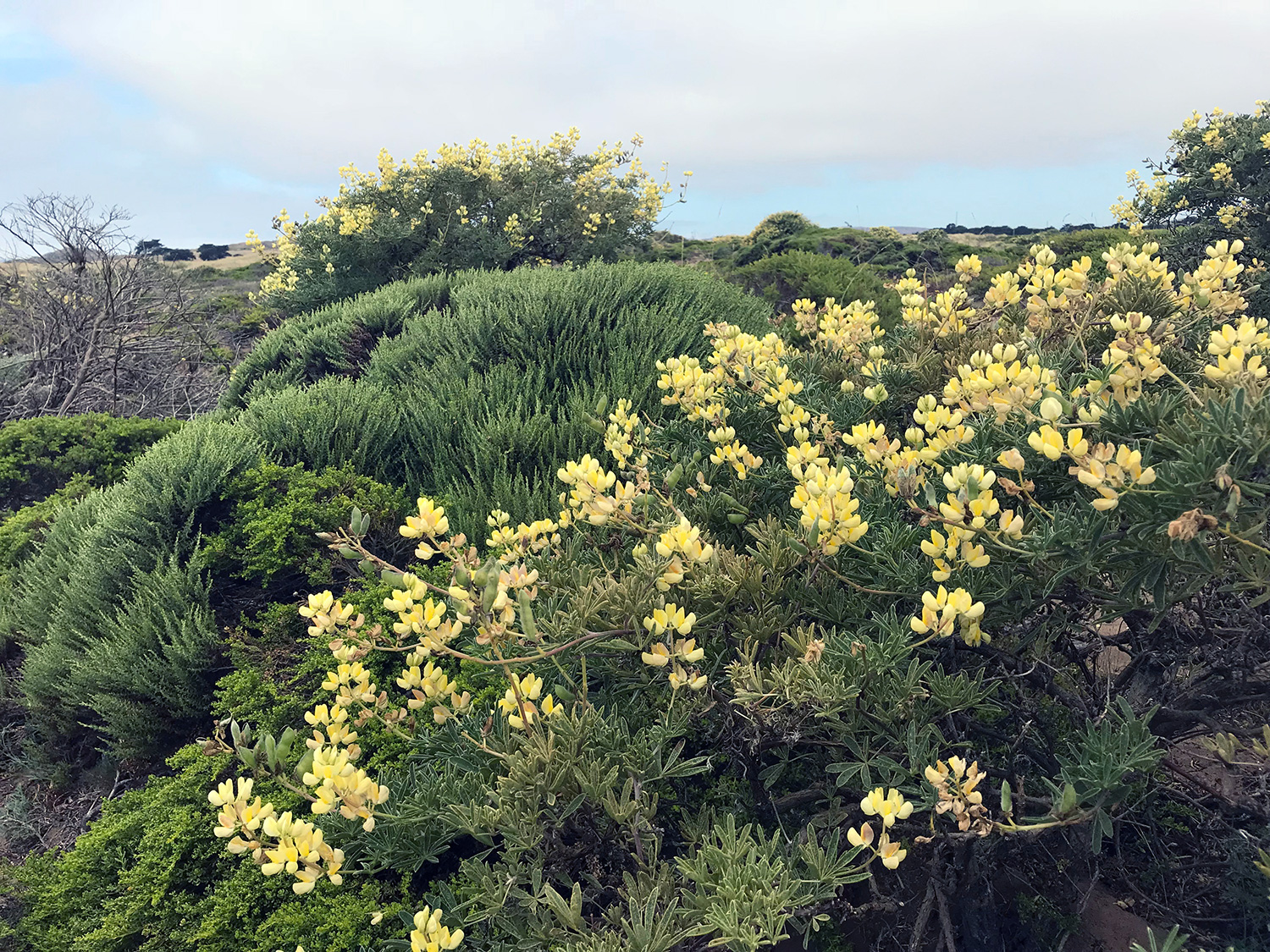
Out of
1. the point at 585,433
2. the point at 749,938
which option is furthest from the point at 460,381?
the point at 749,938

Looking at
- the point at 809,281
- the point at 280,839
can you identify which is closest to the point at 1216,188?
the point at 809,281

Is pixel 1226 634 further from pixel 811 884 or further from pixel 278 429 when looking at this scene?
pixel 278 429

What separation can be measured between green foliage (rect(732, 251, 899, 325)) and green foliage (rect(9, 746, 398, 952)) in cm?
657

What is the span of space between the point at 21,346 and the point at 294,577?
9972 mm

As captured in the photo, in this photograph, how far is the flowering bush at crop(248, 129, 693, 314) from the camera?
918cm

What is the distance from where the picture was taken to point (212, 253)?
120 ft

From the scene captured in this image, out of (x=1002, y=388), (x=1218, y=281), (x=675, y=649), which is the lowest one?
(x=675, y=649)

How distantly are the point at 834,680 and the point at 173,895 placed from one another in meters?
2.23

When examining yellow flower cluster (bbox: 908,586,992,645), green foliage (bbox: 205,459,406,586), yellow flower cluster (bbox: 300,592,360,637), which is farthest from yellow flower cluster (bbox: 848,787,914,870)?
green foliage (bbox: 205,459,406,586)

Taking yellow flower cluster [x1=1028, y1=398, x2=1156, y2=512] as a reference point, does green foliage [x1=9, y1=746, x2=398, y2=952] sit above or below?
below

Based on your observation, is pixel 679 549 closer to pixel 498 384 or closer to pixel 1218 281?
pixel 1218 281

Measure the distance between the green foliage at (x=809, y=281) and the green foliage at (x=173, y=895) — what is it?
6.57 meters

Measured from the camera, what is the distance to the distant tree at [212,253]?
3537 centimetres

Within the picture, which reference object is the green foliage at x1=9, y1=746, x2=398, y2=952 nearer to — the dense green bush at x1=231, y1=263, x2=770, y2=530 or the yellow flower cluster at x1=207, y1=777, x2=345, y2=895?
the yellow flower cluster at x1=207, y1=777, x2=345, y2=895
